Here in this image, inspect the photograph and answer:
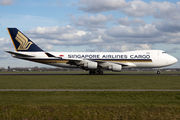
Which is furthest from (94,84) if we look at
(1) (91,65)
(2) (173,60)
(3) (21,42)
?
(2) (173,60)

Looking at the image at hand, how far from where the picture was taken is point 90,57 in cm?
4503

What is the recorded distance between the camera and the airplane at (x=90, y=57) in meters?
44.0

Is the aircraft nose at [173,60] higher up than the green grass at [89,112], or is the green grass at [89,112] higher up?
the aircraft nose at [173,60]

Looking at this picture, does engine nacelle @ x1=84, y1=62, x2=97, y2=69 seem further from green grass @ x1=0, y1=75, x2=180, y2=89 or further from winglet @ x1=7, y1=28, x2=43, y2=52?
green grass @ x1=0, y1=75, x2=180, y2=89

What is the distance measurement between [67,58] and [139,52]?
15590mm

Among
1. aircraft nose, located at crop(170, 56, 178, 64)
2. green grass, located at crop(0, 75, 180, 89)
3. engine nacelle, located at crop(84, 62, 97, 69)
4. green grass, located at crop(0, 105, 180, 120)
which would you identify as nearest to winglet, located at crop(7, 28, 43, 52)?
engine nacelle, located at crop(84, 62, 97, 69)

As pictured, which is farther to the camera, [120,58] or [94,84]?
[120,58]

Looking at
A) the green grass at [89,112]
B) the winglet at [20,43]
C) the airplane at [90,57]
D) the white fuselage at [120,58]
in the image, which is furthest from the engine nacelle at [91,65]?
the green grass at [89,112]

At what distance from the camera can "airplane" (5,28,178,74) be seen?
144 feet

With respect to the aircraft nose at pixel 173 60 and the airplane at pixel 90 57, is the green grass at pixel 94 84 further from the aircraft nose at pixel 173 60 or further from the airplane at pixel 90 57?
the aircraft nose at pixel 173 60

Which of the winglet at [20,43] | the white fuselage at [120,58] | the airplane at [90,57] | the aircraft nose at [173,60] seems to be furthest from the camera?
the aircraft nose at [173,60]

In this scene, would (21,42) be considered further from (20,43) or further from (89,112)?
(89,112)

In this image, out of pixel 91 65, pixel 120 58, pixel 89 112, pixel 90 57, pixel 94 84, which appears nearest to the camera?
pixel 89 112

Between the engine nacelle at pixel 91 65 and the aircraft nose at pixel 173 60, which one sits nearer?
the engine nacelle at pixel 91 65
